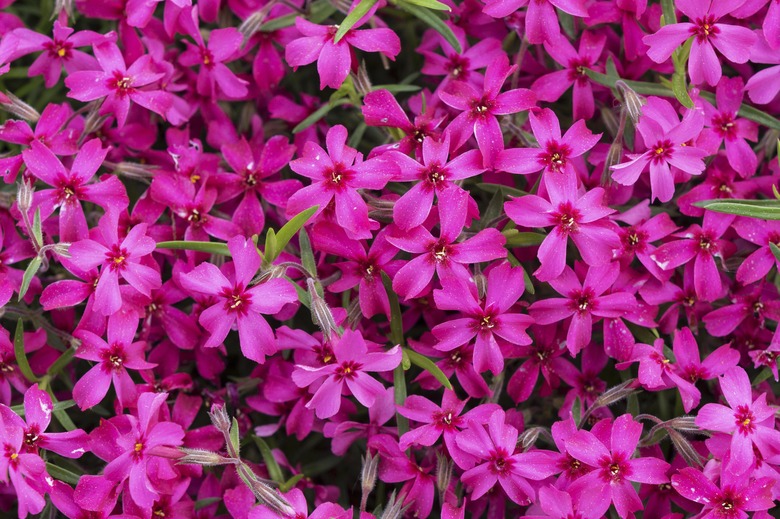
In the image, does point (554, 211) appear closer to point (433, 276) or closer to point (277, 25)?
point (433, 276)

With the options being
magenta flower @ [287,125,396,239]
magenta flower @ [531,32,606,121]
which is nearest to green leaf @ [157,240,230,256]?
magenta flower @ [287,125,396,239]

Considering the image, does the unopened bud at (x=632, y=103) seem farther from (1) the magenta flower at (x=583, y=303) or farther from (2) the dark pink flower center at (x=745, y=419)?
(2) the dark pink flower center at (x=745, y=419)

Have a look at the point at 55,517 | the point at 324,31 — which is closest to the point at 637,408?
the point at 324,31

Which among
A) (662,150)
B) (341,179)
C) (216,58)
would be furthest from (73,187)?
(662,150)

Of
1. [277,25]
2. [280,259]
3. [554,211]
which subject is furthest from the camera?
[277,25]

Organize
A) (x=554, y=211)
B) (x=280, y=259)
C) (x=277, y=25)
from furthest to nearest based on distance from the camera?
(x=277, y=25), (x=280, y=259), (x=554, y=211)

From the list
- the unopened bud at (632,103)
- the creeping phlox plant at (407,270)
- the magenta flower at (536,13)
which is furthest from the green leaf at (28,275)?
the unopened bud at (632,103)

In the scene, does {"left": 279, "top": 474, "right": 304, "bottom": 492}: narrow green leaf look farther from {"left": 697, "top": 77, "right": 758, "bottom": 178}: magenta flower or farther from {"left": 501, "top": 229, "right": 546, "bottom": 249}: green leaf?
{"left": 697, "top": 77, "right": 758, "bottom": 178}: magenta flower
